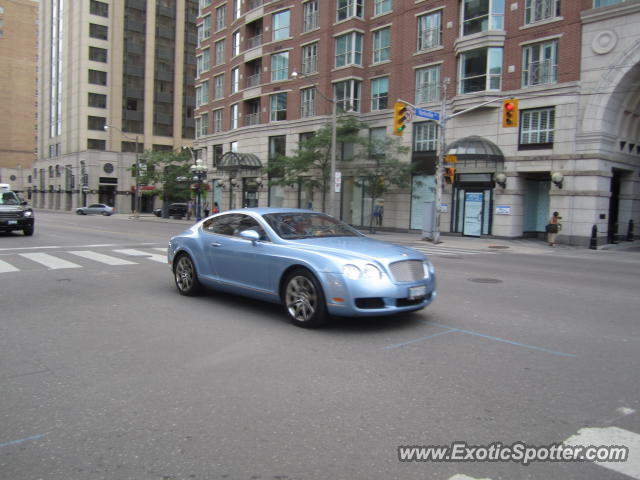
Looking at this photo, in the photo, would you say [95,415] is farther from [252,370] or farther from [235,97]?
[235,97]

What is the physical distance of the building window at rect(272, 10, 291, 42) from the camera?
3944 centimetres

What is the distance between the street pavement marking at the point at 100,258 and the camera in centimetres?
1251

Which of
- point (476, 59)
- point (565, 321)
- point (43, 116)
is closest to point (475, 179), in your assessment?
point (476, 59)

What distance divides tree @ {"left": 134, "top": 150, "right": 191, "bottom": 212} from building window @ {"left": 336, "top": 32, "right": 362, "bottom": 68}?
64.5ft

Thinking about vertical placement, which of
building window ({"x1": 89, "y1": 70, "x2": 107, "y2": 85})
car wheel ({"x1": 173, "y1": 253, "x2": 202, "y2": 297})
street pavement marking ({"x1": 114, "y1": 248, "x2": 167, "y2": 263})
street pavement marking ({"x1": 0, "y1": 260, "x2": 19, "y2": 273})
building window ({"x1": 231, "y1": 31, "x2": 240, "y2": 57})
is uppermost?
building window ({"x1": 89, "y1": 70, "x2": 107, "y2": 85})

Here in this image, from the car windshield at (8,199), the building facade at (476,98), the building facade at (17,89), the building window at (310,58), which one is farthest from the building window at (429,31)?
the building facade at (17,89)

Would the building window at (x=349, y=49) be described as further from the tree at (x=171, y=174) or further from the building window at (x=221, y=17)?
the tree at (x=171, y=174)

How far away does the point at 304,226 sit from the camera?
7477mm

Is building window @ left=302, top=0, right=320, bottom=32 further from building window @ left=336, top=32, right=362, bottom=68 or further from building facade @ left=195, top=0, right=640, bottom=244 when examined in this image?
building window @ left=336, top=32, right=362, bottom=68

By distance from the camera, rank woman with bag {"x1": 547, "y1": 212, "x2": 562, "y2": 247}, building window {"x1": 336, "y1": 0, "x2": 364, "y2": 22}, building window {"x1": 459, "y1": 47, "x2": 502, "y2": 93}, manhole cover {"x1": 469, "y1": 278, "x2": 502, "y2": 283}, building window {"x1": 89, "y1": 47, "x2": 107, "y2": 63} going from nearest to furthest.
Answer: manhole cover {"x1": 469, "y1": 278, "x2": 502, "y2": 283}
woman with bag {"x1": 547, "y1": 212, "x2": 562, "y2": 247}
building window {"x1": 459, "y1": 47, "x2": 502, "y2": 93}
building window {"x1": 336, "y1": 0, "x2": 364, "y2": 22}
building window {"x1": 89, "y1": 47, "x2": 107, "y2": 63}

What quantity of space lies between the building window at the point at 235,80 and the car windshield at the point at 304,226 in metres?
39.6

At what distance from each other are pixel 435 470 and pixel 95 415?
2486mm

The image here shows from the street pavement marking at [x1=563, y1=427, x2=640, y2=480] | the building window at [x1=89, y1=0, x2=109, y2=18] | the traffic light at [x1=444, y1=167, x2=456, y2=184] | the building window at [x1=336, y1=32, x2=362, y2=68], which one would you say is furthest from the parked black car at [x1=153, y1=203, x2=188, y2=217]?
the street pavement marking at [x1=563, y1=427, x2=640, y2=480]

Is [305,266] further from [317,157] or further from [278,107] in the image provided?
[278,107]
